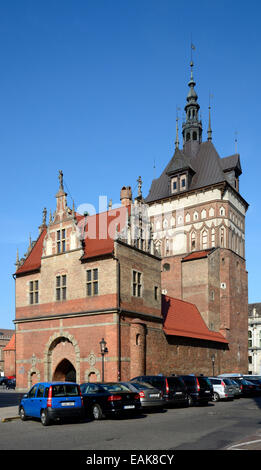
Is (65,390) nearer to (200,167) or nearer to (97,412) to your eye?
→ (97,412)

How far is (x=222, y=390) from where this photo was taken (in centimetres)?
2845

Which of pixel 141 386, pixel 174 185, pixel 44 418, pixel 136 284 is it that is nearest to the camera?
pixel 44 418

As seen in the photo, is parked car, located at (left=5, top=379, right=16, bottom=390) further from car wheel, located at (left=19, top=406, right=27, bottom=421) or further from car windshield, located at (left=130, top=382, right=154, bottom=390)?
car wheel, located at (left=19, top=406, right=27, bottom=421)

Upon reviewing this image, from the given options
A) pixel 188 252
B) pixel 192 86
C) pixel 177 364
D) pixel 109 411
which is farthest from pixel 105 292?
pixel 192 86

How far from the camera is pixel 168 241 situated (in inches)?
2282

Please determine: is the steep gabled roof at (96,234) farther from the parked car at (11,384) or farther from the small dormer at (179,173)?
the parked car at (11,384)

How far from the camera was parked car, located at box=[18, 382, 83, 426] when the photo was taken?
16659 mm

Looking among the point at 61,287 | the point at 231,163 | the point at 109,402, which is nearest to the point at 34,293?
the point at 61,287

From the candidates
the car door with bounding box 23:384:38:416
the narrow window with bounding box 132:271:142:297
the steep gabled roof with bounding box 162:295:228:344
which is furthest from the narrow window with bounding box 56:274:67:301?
the car door with bounding box 23:384:38:416

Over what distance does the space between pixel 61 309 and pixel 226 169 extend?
1216 inches

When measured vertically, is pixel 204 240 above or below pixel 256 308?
above

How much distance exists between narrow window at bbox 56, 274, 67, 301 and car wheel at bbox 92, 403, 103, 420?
16648mm

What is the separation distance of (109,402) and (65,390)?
2.27 meters
